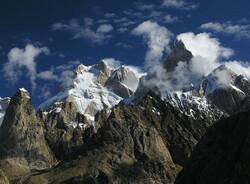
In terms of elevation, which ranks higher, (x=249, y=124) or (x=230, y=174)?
(x=249, y=124)

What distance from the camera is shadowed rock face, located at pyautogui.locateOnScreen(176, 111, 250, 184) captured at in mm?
147375

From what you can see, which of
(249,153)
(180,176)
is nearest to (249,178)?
(249,153)

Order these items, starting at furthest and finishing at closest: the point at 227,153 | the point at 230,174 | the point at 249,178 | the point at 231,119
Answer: the point at 231,119 → the point at 227,153 → the point at 230,174 → the point at 249,178

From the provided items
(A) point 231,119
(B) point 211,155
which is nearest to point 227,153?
(B) point 211,155

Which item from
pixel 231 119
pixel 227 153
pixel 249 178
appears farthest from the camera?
pixel 231 119

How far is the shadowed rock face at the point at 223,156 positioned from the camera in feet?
484

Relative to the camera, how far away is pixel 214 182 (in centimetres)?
15162

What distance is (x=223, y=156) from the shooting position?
159750mm

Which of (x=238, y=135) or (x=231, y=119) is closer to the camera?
(x=238, y=135)

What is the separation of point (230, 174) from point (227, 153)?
465 inches

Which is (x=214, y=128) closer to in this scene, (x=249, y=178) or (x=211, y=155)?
(x=211, y=155)

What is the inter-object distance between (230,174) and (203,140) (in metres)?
33.2

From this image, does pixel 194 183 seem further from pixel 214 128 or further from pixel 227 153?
pixel 214 128

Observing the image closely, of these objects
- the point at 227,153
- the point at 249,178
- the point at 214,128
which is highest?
the point at 214,128
